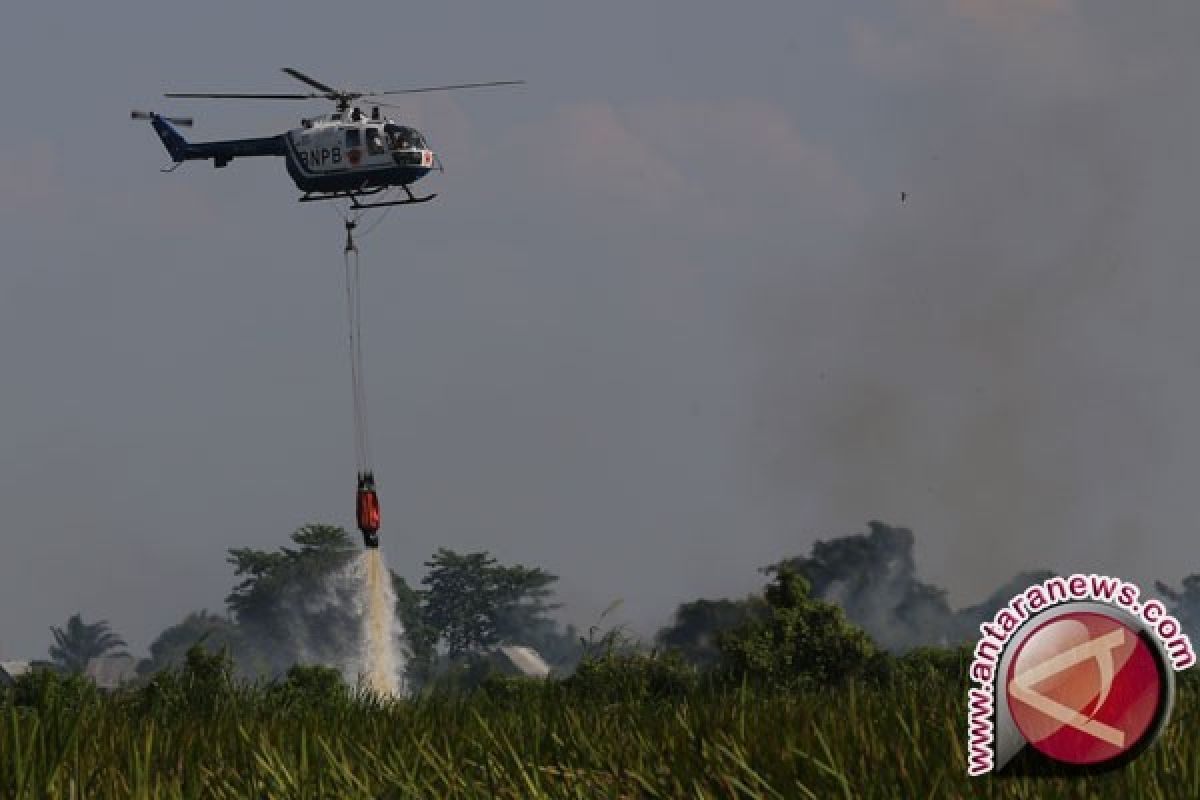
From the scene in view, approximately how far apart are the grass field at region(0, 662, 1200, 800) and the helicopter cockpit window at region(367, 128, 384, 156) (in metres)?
43.5

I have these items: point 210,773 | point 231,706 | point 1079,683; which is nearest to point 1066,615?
point 1079,683

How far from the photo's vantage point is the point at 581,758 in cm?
1661

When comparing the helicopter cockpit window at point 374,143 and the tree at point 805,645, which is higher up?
the helicopter cockpit window at point 374,143

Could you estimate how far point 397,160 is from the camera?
206ft

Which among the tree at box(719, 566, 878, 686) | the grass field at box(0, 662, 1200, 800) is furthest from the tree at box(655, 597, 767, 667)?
the grass field at box(0, 662, 1200, 800)

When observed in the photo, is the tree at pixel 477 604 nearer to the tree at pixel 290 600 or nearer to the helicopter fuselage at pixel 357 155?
the tree at pixel 290 600

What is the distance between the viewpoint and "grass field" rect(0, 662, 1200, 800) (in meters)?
13.2

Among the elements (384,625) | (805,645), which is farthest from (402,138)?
(384,625)

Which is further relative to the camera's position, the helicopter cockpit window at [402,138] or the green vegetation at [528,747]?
the helicopter cockpit window at [402,138]

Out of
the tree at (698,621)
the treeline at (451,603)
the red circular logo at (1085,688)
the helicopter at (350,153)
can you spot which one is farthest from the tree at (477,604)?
the red circular logo at (1085,688)

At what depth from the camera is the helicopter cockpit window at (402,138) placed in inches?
2478

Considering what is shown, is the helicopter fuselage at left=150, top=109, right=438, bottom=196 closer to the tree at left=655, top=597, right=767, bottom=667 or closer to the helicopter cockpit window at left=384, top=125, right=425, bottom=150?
the helicopter cockpit window at left=384, top=125, right=425, bottom=150

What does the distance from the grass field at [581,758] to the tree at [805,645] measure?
35.6m

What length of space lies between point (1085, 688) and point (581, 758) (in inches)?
278
